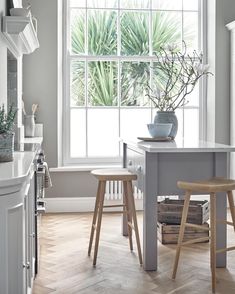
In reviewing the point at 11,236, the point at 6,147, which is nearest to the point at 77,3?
the point at 6,147

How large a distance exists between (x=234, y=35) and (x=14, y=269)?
449 cm

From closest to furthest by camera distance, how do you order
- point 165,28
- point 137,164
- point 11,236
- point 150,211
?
point 11,236
point 150,211
point 137,164
point 165,28

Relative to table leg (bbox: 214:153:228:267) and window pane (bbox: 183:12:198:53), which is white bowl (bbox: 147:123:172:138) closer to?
table leg (bbox: 214:153:228:267)

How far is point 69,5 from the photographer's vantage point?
5.85 meters

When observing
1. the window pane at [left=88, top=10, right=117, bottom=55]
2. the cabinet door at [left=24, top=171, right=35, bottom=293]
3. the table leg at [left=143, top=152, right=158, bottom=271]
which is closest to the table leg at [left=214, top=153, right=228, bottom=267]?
the table leg at [left=143, top=152, right=158, bottom=271]

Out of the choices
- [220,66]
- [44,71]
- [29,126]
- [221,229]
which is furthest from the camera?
[220,66]

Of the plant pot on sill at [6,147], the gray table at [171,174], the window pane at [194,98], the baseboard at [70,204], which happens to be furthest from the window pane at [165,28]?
the plant pot on sill at [6,147]

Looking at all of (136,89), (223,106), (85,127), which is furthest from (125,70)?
(223,106)

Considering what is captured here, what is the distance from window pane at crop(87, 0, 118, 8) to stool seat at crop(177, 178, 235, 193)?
3.30 m

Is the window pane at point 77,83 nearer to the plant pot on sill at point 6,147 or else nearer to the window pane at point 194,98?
the window pane at point 194,98

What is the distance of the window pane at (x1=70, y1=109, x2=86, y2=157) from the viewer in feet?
19.4

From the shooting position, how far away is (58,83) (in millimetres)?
5637

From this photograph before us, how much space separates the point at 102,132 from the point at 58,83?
814mm

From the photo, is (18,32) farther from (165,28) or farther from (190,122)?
(190,122)
